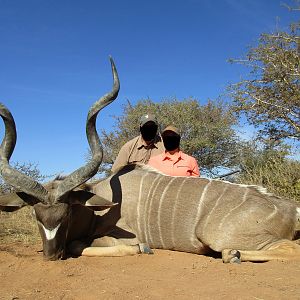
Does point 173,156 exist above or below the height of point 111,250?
above

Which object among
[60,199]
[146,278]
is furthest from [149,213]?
[146,278]

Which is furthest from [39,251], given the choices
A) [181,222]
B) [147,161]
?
[147,161]

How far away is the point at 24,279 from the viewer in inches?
118

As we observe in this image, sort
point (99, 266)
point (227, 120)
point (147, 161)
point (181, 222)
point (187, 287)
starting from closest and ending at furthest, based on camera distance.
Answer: point (187, 287) < point (99, 266) < point (181, 222) < point (147, 161) < point (227, 120)

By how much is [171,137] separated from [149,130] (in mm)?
426

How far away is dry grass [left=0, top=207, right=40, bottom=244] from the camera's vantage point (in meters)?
4.88

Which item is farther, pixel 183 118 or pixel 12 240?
pixel 183 118

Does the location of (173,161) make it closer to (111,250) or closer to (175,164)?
(175,164)

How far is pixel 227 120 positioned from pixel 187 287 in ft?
33.4

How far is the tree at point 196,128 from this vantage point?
12.5 meters

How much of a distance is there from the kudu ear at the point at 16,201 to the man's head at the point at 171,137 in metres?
1.84

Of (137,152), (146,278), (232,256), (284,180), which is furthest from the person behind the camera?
(284,180)

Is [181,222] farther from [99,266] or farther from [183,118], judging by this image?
[183,118]

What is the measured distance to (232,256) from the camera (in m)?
3.38
